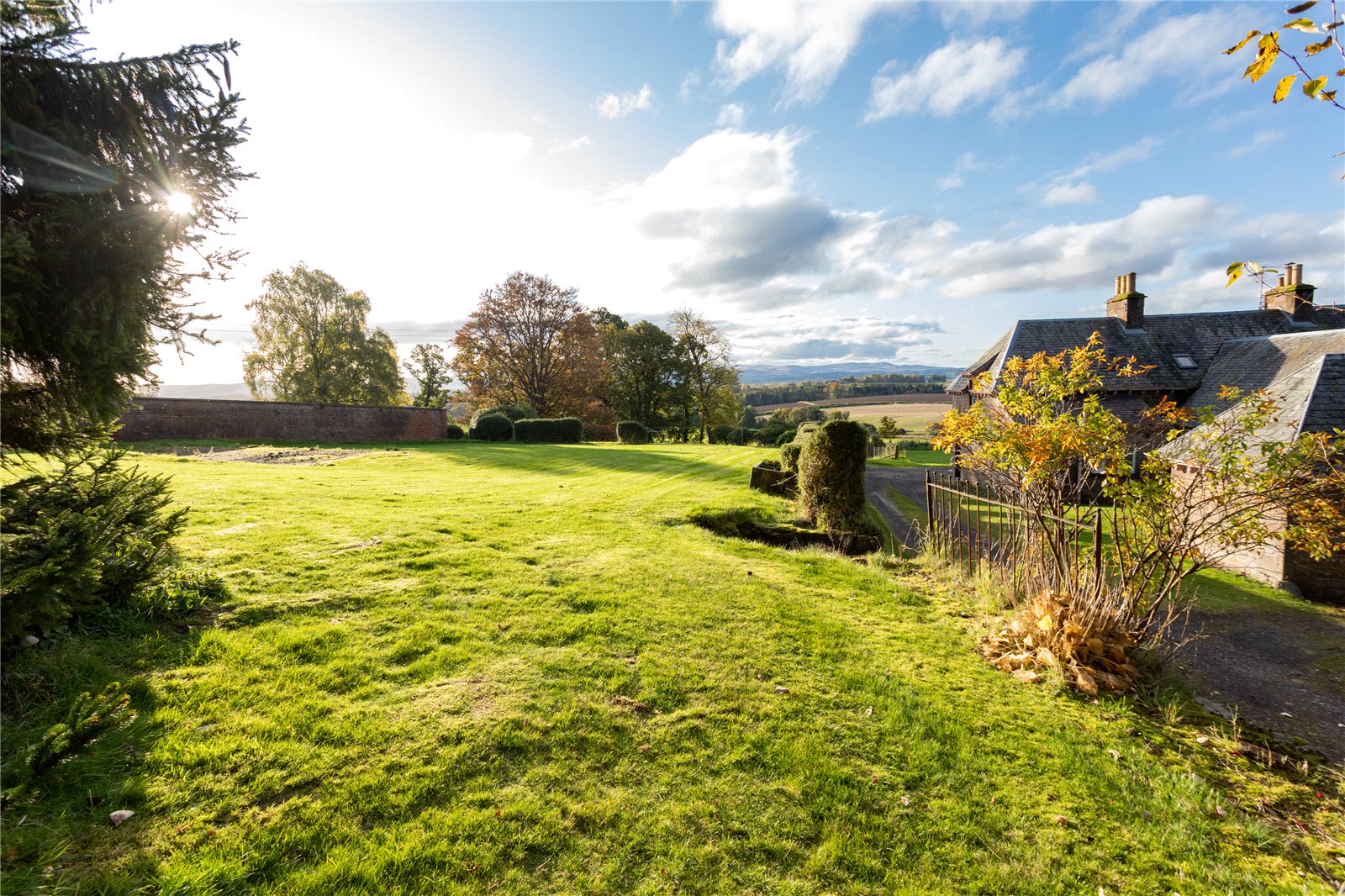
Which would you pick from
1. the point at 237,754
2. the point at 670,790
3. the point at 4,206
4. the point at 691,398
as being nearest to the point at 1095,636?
the point at 670,790

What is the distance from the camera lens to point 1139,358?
21031 millimetres

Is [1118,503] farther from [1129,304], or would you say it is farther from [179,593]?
[1129,304]

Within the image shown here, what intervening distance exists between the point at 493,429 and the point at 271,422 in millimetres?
10325

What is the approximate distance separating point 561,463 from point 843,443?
1160cm

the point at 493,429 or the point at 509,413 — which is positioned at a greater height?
the point at 509,413

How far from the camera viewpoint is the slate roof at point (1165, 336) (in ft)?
66.3

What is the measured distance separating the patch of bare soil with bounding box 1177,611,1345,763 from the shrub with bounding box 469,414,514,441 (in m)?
29.4

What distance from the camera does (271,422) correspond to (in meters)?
25.1

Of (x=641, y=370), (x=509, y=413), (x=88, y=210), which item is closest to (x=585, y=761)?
(x=88, y=210)

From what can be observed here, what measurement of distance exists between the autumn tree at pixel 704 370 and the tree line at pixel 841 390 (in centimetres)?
4199

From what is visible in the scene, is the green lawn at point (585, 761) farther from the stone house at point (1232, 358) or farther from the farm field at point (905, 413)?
the farm field at point (905, 413)

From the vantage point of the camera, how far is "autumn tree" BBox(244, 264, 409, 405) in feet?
115

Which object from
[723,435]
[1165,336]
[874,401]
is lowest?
[723,435]

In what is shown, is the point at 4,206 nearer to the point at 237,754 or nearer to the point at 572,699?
the point at 237,754
